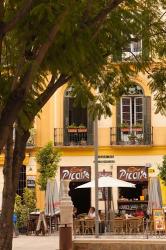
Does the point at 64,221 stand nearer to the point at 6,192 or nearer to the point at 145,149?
the point at 6,192

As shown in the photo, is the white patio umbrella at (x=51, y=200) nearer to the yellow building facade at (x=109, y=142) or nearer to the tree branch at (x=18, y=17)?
the yellow building facade at (x=109, y=142)

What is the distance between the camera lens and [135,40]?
960 cm

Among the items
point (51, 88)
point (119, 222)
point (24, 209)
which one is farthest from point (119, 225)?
point (51, 88)

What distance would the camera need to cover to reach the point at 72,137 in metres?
34.1

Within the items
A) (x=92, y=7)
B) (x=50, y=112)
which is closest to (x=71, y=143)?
(x=50, y=112)

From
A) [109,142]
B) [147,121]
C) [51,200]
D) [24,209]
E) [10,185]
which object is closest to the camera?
[10,185]

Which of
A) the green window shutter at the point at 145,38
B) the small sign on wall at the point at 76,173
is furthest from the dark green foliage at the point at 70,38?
the small sign on wall at the point at 76,173

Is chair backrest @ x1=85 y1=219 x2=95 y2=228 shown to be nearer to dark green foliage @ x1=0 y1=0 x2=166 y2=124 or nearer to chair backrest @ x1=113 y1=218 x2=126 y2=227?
chair backrest @ x1=113 y1=218 x2=126 y2=227

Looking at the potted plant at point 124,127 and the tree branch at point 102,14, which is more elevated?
the potted plant at point 124,127

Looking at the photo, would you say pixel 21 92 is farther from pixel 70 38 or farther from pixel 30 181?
pixel 30 181

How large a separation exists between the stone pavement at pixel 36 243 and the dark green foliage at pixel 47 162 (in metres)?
5.26

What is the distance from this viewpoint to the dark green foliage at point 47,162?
102 feet

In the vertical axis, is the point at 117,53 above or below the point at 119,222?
above

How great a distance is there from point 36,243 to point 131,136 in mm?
12451
